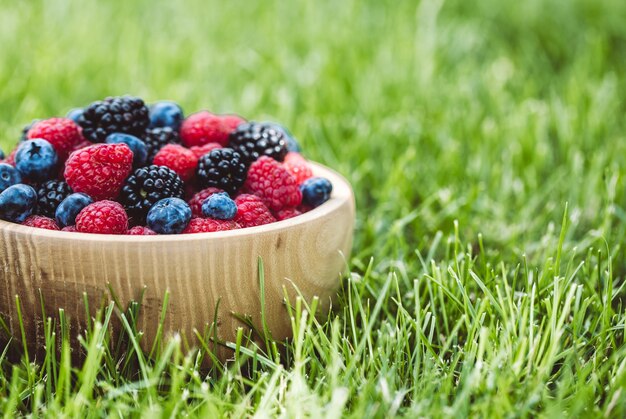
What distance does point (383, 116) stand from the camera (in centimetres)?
269

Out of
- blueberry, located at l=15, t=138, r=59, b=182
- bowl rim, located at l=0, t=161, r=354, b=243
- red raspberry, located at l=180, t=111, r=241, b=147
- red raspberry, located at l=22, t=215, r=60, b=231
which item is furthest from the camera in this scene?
red raspberry, located at l=180, t=111, r=241, b=147

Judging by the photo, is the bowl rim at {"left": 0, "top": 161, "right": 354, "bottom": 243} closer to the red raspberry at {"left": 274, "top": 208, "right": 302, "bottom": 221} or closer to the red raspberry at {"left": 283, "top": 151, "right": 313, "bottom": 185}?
the red raspberry at {"left": 274, "top": 208, "right": 302, "bottom": 221}

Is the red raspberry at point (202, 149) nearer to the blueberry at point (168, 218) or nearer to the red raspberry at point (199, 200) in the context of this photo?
the red raspberry at point (199, 200)

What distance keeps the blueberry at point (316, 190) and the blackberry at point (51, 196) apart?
0.45 meters

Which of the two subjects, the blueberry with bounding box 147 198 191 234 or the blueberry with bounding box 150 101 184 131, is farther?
the blueberry with bounding box 150 101 184 131

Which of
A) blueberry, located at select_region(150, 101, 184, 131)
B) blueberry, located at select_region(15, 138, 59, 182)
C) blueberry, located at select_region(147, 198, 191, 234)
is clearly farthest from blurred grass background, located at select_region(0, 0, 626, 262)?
blueberry, located at select_region(15, 138, 59, 182)

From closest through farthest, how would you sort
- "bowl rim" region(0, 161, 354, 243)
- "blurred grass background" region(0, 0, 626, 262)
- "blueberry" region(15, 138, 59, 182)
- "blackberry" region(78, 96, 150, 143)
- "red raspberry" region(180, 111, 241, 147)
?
"bowl rim" region(0, 161, 354, 243) < "blueberry" region(15, 138, 59, 182) < "blackberry" region(78, 96, 150, 143) < "red raspberry" region(180, 111, 241, 147) < "blurred grass background" region(0, 0, 626, 262)

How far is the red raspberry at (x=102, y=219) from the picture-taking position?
1.29 m

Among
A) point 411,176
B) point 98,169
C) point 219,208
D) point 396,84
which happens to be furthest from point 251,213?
point 396,84

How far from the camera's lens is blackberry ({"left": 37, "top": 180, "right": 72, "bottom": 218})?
4.61ft

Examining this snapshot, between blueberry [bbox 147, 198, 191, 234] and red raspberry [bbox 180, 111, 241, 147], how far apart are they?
36 centimetres

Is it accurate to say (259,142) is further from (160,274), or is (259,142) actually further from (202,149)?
(160,274)

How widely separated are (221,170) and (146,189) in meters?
0.16

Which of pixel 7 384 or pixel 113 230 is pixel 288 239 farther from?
pixel 7 384
